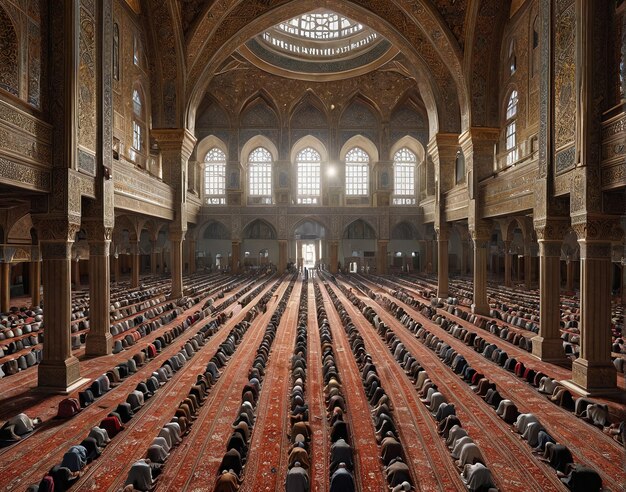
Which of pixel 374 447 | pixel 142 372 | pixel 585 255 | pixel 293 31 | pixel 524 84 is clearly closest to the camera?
Result: pixel 374 447

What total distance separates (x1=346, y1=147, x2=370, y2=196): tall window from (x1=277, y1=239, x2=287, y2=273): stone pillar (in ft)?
21.4

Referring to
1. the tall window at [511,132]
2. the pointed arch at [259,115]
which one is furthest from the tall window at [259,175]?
the tall window at [511,132]

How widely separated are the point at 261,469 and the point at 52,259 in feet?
17.4

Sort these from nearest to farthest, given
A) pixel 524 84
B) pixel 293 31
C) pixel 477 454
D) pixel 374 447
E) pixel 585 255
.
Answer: pixel 477 454, pixel 374 447, pixel 585 255, pixel 524 84, pixel 293 31

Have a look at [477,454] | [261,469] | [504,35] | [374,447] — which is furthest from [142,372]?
[504,35]

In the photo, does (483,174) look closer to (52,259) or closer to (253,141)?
(52,259)

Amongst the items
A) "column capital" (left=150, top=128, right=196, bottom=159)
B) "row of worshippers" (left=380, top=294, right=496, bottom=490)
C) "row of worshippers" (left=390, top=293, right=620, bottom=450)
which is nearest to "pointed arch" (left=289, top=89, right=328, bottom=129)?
"column capital" (left=150, top=128, right=196, bottom=159)

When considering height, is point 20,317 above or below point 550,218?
below

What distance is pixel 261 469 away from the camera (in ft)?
16.0

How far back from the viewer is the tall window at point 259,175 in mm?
33562

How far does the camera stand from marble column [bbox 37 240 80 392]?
24.5 ft

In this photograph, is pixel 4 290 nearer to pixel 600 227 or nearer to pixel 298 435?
pixel 298 435

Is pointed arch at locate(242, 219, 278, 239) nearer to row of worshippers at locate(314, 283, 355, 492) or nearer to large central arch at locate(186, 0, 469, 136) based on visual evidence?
large central arch at locate(186, 0, 469, 136)

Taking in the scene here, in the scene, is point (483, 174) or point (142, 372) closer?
point (142, 372)
